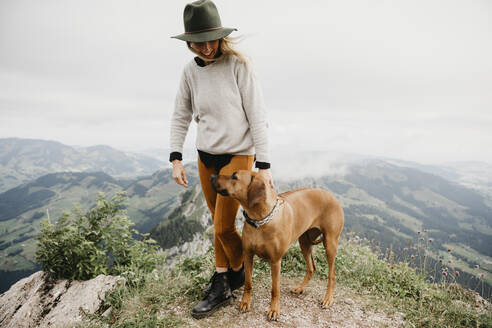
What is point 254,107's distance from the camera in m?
3.40

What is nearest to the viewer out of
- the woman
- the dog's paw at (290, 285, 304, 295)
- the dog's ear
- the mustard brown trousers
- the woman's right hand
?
the woman

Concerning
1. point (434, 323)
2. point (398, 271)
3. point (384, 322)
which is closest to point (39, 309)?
point (384, 322)

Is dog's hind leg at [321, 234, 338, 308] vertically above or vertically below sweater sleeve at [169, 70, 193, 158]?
below

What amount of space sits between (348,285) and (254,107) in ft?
14.1

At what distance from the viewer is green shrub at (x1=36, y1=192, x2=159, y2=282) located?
201 inches

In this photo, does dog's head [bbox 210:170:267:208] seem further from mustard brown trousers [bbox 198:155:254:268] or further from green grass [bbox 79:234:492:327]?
green grass [bbox 79:234:492:327]

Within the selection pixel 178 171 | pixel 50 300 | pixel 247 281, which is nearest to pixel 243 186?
pixel 178 171

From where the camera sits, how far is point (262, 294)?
4.52 metres

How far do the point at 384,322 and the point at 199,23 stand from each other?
17.8 feet

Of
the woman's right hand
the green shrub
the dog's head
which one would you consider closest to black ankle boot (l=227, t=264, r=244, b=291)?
the dog's head

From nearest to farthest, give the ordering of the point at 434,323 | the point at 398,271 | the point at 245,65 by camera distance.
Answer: the point at 245,65 → the point at 434,323 → the point at 398,271

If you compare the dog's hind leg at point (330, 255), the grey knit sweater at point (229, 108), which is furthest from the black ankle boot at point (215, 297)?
the grey knit sweater at point (229, 108)

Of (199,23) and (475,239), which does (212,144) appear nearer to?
(199,23)

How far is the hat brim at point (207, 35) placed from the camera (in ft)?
9.80
